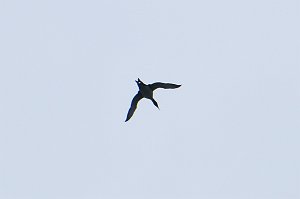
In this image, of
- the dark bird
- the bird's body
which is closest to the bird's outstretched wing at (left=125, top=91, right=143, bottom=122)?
the dark bird

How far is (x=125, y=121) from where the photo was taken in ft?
265

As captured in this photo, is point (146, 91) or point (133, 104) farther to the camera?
point (133, 104)

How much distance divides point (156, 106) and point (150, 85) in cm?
287

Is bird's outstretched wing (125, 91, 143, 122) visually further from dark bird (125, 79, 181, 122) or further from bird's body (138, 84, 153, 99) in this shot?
bird's body (138, 84, 153, 99)

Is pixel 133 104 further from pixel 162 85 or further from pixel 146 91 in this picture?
pixel 162 85

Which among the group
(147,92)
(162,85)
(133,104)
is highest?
(133,104)

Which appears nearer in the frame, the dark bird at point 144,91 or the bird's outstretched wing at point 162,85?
the dark bird at point 144,91

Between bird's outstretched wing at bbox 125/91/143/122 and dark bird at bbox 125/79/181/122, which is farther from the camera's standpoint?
bird's outstretched wing at bbox 125/91/143/122

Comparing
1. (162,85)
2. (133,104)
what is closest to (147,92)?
(162,85)

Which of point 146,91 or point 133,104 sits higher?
point 133,104

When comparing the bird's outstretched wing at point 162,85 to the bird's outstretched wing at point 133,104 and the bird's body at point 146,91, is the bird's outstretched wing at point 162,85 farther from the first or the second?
the bird's outstretched wing at point 133,104

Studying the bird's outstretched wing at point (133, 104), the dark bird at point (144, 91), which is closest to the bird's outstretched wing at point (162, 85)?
the dark bird at point (144, 91)

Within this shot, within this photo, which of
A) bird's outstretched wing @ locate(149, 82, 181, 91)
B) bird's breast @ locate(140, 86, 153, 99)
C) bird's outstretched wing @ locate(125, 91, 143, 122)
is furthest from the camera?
bird's outstretched wing @ locate(125, 91, 143, 122)

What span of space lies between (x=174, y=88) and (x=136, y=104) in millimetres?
3640
